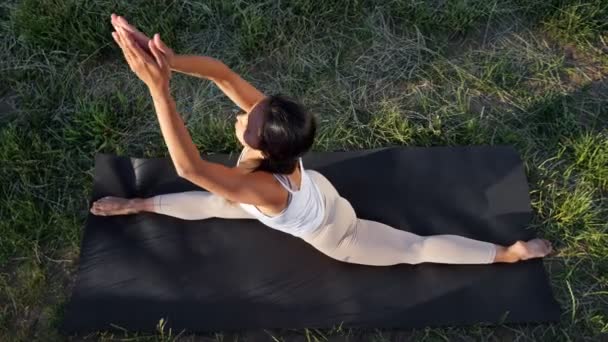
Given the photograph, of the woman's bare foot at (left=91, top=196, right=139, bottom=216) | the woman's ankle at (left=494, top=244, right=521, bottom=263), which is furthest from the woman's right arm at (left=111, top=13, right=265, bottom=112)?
the woman's ankle at (left=494, top=244, right=521, bottom=263)

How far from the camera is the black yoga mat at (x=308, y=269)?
7.72 ft

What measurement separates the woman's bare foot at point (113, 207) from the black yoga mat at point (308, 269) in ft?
0.14

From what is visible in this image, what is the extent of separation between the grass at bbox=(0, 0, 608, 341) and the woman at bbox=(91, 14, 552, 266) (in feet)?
1.08

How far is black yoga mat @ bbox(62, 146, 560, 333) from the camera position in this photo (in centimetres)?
235

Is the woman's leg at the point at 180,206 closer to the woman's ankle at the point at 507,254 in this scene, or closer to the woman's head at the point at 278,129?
the woman's head at the point at 278,129

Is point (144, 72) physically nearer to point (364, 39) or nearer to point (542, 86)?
point (364, 39)

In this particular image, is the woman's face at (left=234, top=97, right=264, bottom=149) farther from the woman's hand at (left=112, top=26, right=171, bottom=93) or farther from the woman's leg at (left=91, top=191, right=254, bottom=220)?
the woman's leg at (left=91, top=191, right=254, bottom=220)

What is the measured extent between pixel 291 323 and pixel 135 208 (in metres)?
0.98

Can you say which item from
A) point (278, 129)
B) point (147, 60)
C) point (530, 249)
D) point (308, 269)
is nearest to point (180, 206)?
point (308, 269)

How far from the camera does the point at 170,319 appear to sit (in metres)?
2.35

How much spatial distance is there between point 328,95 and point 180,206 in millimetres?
1137

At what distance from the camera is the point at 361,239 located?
229 centimetres

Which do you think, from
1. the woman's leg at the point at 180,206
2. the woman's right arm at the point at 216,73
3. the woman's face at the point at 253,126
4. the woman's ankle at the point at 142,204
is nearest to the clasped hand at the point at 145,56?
the woman's right arm at the point at 216,73

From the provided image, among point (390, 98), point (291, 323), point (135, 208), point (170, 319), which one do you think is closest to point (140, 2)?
point (135, 208)
